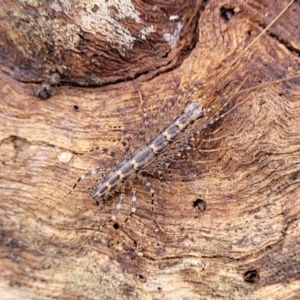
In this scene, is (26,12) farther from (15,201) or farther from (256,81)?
(256,81)

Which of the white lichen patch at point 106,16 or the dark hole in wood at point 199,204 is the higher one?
the white lichen patch at point 106,16

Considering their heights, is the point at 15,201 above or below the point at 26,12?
below

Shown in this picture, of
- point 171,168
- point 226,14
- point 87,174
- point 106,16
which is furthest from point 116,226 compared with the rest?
point 226,14

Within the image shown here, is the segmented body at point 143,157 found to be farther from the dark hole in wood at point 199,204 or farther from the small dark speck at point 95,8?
the small dark speck at point 95,8

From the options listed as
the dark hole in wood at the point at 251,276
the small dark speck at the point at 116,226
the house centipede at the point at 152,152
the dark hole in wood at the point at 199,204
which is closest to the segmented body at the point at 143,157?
the house centipede at the point at 152,152

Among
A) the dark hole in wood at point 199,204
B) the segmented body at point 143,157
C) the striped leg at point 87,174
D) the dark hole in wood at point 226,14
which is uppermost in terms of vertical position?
the dark hole in wood at point 226,14

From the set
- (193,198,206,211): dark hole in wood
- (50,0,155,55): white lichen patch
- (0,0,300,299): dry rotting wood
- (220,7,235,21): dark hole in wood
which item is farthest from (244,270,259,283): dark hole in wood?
(50,0,155,55): white lichen patch

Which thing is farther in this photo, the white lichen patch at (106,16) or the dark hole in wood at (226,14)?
the white lichen patch at (106,16)

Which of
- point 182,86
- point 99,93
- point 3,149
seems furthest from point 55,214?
point 182,86
